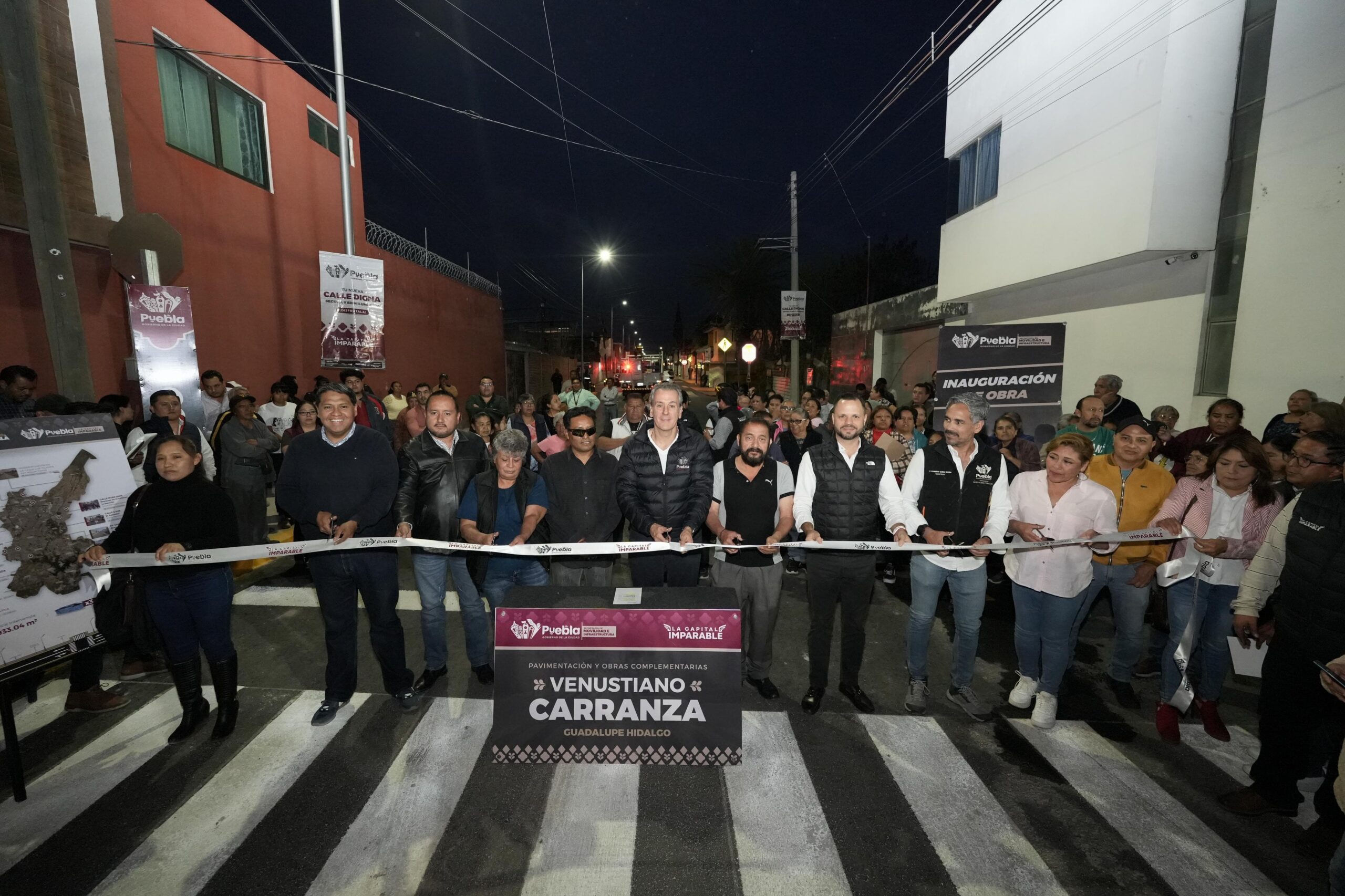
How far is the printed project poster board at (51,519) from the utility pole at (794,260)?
15.8m

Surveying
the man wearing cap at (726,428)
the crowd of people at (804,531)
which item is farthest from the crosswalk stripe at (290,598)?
the man wearing cap at (726,428)

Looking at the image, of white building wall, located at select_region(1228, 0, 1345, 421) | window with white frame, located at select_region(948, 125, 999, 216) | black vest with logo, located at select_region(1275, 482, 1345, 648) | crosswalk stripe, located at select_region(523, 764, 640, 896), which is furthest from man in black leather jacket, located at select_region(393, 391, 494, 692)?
window with white frame, located at select_region(948, 125, 999, 216)

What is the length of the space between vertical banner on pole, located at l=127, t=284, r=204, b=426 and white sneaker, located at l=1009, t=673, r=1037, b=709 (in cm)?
1024

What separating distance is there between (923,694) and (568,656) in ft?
8.88

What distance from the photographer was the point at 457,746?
388 cm

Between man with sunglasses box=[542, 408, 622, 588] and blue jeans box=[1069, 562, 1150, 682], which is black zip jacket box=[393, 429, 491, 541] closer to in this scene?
man with sunglasses box=[542, 408, 622, 588]

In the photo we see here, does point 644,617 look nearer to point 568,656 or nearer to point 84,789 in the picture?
point 568,656

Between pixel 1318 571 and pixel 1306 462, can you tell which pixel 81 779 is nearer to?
pixel 1318 571

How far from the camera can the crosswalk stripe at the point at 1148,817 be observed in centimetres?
285

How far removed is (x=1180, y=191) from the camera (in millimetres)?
8930

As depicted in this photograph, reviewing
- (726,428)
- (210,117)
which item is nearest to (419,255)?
(210,117)

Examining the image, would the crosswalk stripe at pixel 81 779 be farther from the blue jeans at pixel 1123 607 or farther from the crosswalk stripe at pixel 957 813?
the blue jeans at pixel 1123 607

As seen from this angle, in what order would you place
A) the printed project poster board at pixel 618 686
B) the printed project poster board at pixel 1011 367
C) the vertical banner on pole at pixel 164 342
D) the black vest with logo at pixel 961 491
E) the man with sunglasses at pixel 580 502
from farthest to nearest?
1. the vertical banner on pole at pixel 164 342
2. the printed project poster board at pixel 1011 367
3. the man with sunglasses at pixel 580 502
4. the black vest with logo at pixel 961 491
5. the printed project poster board at pixel 618 686

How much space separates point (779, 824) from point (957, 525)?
239 centimetres
